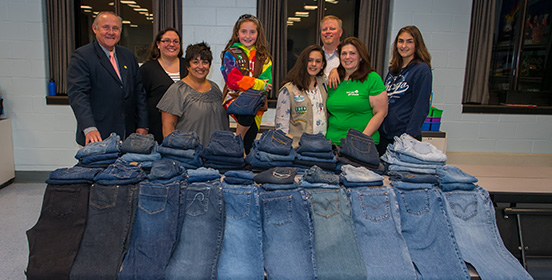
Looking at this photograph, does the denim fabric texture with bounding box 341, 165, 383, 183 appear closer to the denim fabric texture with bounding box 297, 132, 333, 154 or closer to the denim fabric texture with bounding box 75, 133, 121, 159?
the denim fabric texture with bounding box 297, 132, 333, 154

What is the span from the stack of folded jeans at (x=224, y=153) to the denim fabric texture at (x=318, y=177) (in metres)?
0.36

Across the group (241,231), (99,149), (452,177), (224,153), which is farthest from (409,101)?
(99,149)

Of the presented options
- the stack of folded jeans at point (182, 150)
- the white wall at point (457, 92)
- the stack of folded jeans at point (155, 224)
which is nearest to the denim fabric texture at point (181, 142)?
the stack of folded jeans at point (182, 150)

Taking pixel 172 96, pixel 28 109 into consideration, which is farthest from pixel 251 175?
pixel 28 109

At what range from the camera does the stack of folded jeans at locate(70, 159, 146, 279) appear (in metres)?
1.55

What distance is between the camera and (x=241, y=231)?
1719mm

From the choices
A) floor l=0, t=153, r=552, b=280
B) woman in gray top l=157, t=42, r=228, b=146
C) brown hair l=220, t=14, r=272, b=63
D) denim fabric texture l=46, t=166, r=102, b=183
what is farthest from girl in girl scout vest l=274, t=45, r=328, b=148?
denim fabric texture l=46, t=166, r=102, b=183

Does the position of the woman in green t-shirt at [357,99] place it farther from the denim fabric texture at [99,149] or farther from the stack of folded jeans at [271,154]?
the denim fabric texture at [99,149]

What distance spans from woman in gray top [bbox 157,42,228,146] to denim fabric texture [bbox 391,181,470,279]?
52.1 inches

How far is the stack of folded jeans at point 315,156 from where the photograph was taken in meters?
1.97

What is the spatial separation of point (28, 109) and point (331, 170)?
14.1 ft

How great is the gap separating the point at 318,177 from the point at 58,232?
3.89 ft

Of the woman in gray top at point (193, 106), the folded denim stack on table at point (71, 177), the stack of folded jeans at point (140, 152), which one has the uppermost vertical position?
the woman in gray top at point (193, 106)

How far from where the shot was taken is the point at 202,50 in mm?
2576
